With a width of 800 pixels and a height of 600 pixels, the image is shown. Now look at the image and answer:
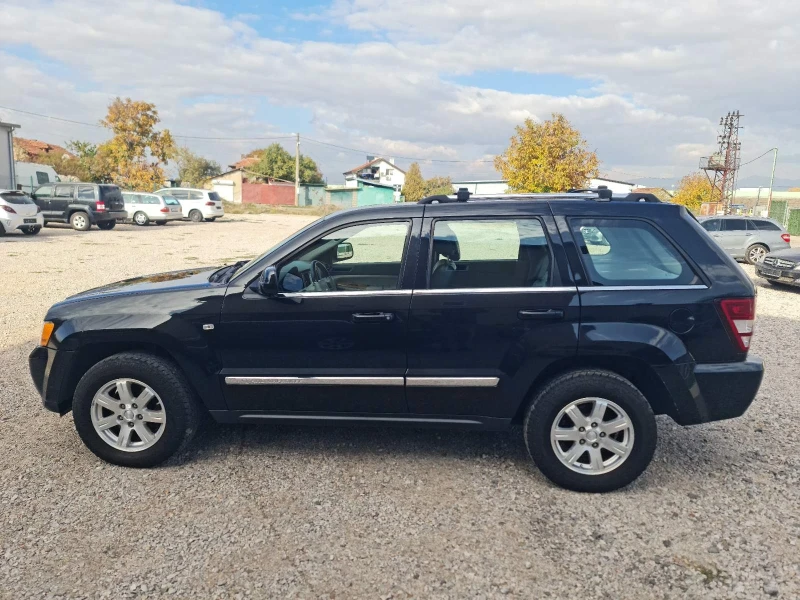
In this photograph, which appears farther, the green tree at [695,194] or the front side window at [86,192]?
the green tree at [695,194]

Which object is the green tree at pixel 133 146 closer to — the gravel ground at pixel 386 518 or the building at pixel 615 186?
the building at pixel 615 186

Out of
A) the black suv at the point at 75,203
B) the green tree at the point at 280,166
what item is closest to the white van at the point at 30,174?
the black suv at the point at 75,203

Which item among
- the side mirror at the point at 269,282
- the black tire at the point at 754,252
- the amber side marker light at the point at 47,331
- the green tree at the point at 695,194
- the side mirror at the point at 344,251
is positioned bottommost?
the amber side marker light at the point at 47,331

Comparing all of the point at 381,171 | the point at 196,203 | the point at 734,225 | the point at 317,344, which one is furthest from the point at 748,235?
the point at 381,171

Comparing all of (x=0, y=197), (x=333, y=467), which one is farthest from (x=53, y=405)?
(x=0, y=197)

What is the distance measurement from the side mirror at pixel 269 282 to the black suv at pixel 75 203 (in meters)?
21.3

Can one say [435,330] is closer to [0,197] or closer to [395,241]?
[395,241]

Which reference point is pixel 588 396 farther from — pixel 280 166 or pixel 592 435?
pixel 280 166

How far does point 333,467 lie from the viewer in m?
3.88

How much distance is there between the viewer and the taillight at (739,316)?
3.43 metres

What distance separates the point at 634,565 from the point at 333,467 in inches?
72.6

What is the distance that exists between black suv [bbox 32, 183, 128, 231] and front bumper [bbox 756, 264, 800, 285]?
69.0 feet

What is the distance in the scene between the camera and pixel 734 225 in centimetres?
1670

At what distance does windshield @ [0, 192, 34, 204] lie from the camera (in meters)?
18.1
